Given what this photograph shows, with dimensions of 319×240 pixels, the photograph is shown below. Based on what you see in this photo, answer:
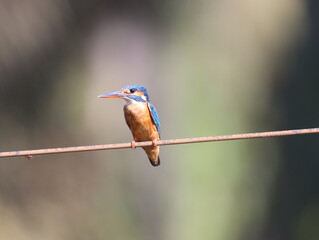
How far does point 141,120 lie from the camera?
443 centimetres

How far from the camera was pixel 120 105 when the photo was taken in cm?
657

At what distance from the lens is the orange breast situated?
4.42 metres

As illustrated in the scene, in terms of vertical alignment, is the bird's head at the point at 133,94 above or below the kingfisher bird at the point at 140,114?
above

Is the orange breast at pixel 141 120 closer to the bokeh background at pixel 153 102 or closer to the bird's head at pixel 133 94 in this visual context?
the bird's head at pixel 133 94

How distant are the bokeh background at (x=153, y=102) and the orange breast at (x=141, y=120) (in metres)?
1.94

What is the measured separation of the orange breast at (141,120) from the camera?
4.42 m

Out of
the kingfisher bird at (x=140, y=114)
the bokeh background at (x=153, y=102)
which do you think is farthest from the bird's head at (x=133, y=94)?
the bokeh background at (x=153, y=102)

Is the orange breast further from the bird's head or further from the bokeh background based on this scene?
the bokeh background

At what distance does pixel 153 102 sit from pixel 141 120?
1951mm

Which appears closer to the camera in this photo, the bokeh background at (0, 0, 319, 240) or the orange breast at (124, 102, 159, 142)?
the orange breast at (124, 102, 159, 142)

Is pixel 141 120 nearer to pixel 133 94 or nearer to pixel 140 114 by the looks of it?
pixel 140 114

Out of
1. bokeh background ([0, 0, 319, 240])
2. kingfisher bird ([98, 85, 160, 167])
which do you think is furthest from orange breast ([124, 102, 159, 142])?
bokeh background ([0, 0, 319, 240])

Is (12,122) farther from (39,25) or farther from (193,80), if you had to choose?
(193,80)

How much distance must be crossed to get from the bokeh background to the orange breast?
194cm
